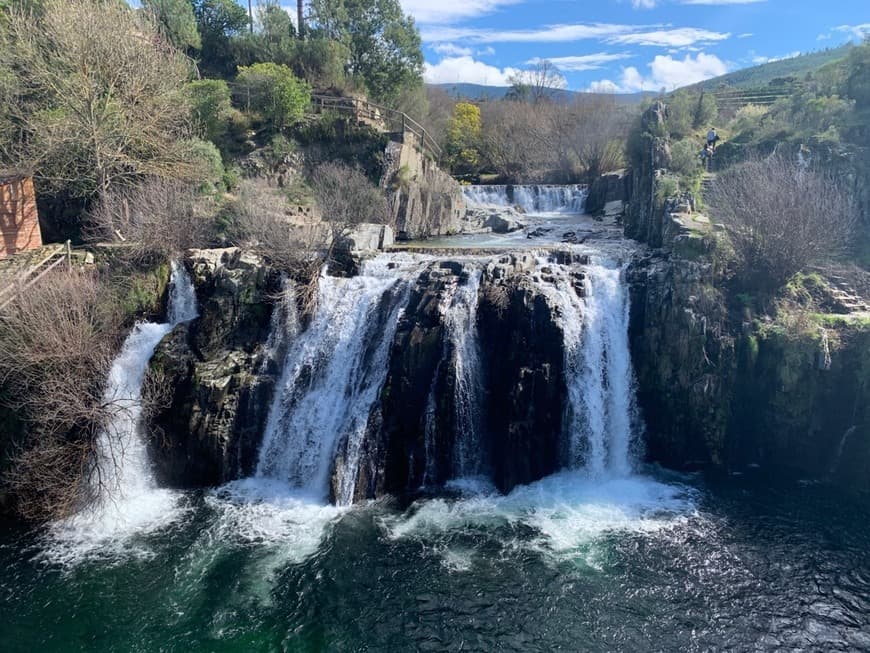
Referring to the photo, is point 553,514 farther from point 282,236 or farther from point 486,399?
point 282,236

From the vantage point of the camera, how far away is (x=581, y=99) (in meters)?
55.1

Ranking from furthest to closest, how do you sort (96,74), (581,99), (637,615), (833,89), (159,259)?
(581,99) < (833,89) < (96,74) < (159,259) < (637,615)

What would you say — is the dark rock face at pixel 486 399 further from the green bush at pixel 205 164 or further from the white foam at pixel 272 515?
the green bush at pixel 205 164

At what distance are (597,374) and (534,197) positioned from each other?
878 inches

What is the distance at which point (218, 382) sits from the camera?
1844 centimetres

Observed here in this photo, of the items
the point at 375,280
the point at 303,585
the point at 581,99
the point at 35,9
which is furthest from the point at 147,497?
the point at 581,99

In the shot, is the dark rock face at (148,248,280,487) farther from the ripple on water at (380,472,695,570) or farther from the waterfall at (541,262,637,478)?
the waterfall at (541,262,637,478)

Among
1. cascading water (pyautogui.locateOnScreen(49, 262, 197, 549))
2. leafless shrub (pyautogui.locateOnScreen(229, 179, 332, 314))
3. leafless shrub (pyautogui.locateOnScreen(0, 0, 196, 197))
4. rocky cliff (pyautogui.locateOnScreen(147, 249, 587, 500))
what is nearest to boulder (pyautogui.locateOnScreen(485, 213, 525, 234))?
leafless shrub (pyautogui.locateOnScreen(229, 179, 332, 314))

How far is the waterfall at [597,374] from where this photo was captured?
17719 mm

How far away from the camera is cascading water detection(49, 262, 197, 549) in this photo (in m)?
15.5

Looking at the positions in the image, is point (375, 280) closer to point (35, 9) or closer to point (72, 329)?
point (72, 329)

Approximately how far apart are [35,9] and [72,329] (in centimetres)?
1964

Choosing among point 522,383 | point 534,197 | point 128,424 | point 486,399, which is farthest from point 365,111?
point 128,424

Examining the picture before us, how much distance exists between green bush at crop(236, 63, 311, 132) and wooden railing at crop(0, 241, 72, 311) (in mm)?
14872
